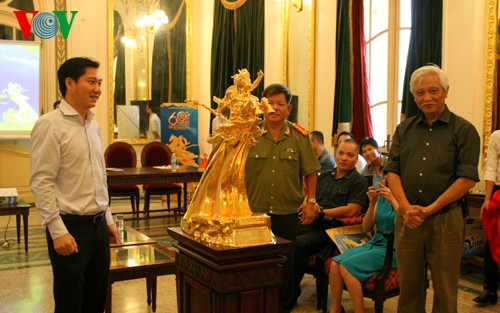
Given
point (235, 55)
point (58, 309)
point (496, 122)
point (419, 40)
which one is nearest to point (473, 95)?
point (496, 122)

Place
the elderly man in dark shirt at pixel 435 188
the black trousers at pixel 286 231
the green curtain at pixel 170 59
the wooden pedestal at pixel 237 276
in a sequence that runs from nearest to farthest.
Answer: the wooden pedestal at pixel 237 276 < the elderly man in dark shirt at pixel 435 188 < the black trousers at pixel 286 231 < the green curtain at pixel 170 59

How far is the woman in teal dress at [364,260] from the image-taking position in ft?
10.5

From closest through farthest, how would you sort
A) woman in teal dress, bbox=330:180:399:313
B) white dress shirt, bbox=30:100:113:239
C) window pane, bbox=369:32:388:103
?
white dress shirt, bbox=30:100:113:239, woman in teal dress, bbox=330:180:399:313, window pane, bbox=369:32:388:103

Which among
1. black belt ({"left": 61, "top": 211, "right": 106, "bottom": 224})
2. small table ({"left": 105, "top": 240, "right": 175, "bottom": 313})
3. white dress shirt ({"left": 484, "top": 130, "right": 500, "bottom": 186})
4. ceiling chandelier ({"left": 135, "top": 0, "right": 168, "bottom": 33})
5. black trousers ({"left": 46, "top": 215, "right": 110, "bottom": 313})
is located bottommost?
small table ({"left": 105, "top": 240, "right": 175, "bottom": 313})

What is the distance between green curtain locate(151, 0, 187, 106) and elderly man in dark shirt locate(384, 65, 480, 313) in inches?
314

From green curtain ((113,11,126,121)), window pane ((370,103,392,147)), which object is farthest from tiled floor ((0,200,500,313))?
green curtain ((113,11,126,121))

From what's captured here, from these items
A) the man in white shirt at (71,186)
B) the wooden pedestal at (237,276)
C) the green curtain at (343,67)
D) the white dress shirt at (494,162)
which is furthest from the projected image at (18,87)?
the wooden pedestal at (237,276)

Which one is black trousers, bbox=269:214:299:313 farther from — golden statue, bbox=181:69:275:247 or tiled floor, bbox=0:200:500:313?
golden statue, bbox=181:69:275:247

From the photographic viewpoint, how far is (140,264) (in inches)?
123

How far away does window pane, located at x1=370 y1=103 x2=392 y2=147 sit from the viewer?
6383 millimetres

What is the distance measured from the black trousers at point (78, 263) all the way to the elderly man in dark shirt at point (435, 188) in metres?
1.38

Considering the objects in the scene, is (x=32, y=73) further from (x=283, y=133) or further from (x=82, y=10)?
(x=283, y=133)

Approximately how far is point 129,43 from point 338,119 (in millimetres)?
4738

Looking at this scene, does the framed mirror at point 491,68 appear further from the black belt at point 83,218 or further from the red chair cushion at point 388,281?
the black belt at point 83,218
